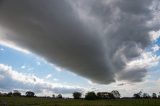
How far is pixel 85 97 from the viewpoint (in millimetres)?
194375

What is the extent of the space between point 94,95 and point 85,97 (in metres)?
6.53

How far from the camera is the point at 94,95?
A: 195500 mm
